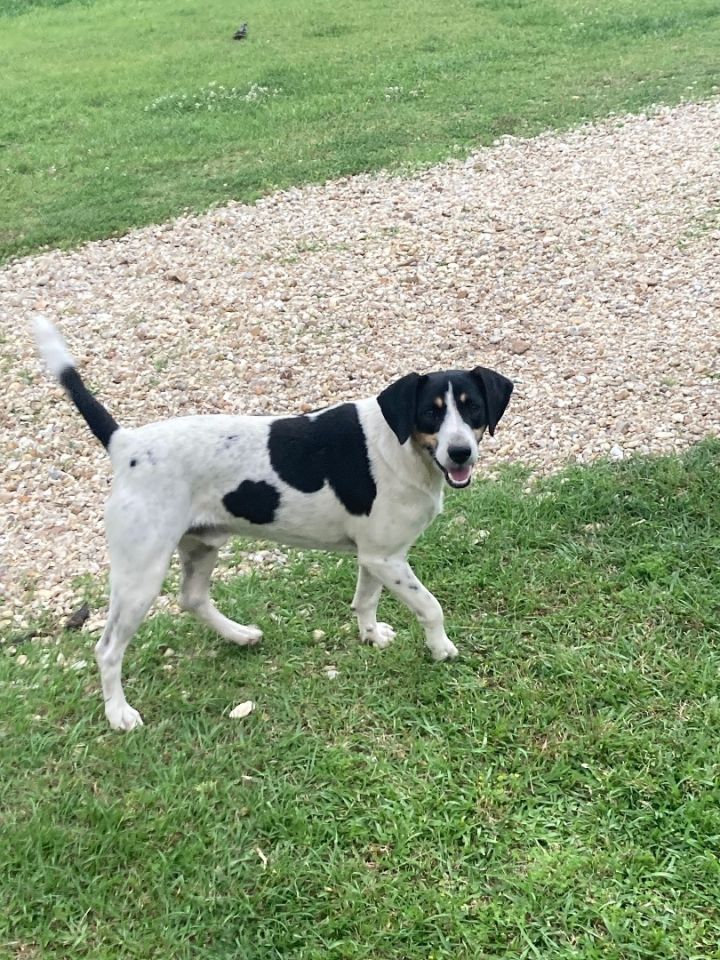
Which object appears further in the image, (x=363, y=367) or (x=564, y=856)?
(x=363, y=367)

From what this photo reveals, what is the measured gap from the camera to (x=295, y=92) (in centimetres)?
1423

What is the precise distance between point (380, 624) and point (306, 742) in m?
0.84

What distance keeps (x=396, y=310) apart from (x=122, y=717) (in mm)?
4885

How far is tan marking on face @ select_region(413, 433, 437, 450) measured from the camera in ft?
13.0

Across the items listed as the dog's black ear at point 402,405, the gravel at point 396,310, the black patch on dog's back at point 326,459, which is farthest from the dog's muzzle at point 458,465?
the gravel at point 396,310

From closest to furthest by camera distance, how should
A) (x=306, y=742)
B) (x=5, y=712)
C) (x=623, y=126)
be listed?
1. (x=306, y=742)
2. (x=5, y=712)
3. (x=623, y=126)

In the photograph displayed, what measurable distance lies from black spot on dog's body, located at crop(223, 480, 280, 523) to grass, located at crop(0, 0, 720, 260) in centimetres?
702

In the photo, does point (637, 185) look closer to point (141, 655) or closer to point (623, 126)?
point (623, 126)

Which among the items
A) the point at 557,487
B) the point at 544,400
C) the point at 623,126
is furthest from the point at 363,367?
the point at 623,126

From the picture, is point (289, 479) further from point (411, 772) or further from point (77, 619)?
point (77, 619)

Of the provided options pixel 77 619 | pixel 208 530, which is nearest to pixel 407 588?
pixel 208 530

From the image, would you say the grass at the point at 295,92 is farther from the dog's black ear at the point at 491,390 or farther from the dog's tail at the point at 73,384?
the dog's black ear at the point at 491,390

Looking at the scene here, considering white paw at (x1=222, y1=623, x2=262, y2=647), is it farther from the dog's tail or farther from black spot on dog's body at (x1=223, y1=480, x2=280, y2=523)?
the dog's tail

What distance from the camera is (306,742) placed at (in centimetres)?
413
